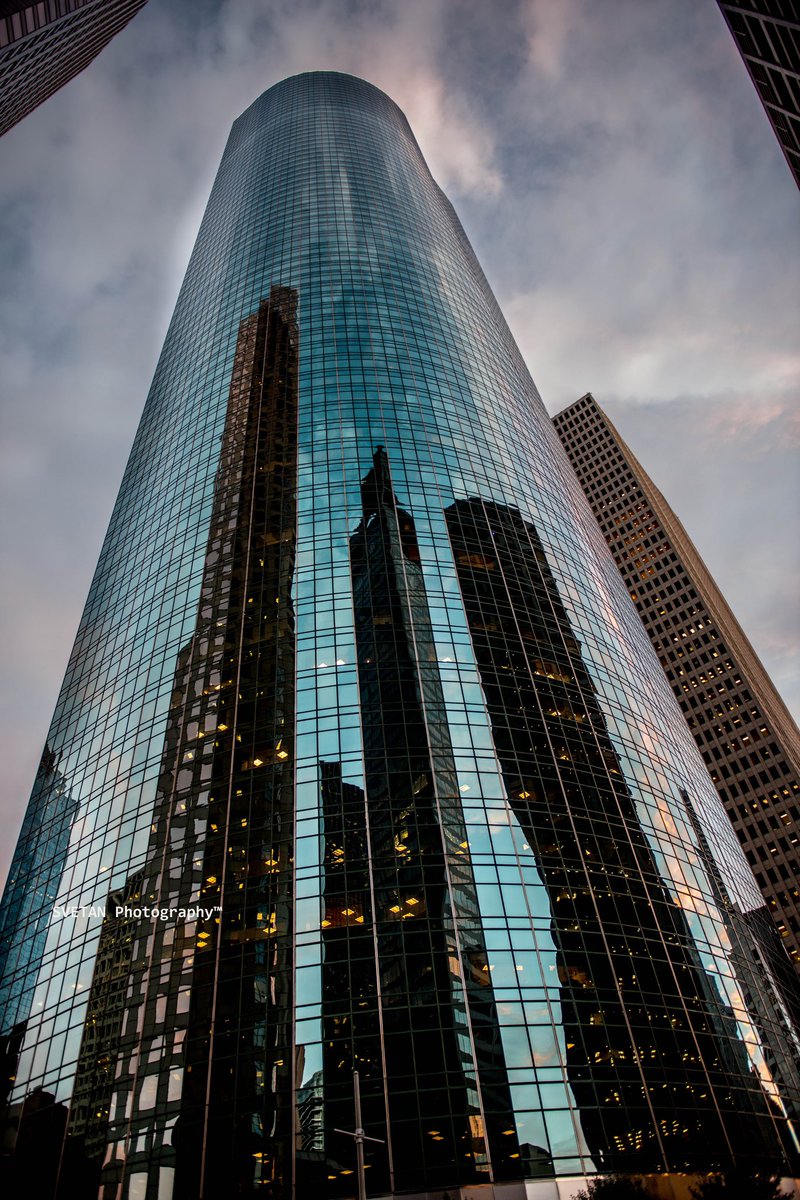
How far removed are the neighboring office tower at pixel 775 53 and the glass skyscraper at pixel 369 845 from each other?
127 ft

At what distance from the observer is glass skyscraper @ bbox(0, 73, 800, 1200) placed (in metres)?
43.5

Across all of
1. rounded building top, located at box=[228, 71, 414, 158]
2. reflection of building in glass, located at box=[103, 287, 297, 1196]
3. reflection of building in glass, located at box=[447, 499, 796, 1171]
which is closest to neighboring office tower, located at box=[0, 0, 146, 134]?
reflection of building in glass, located at box=[103, 287, 297, 1196]

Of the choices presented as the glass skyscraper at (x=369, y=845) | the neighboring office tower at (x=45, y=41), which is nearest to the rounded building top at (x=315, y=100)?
the glass skyscraper at (x=369, y=845)

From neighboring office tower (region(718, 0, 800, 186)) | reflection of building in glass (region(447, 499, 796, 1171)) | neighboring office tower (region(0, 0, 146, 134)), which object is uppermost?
neighboring office tower (region(0, 0, 146, 134))

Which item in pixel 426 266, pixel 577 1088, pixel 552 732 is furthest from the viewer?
pixel 426 266

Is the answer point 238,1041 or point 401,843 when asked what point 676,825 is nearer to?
point 401,843

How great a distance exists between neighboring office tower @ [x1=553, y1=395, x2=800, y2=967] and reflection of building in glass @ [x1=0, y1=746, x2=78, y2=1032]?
10859cm

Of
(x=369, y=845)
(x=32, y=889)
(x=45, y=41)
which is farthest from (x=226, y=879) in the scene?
(x=45, y=41)

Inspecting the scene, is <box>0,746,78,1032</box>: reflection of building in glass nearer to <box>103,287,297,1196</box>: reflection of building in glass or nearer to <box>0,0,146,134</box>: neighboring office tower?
<box>103,287,297,1196</box>: reflection of building in glass

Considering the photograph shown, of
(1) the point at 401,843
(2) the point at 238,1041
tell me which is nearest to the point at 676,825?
(1) the point at 401,843

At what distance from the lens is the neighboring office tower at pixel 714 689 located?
133 meters

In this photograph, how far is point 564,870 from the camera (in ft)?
173

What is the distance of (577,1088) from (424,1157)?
924 centimetres

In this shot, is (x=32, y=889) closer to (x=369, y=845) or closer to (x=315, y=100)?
(x=369, y=845)
